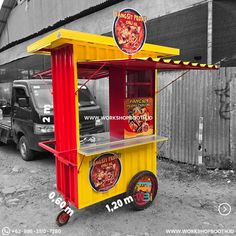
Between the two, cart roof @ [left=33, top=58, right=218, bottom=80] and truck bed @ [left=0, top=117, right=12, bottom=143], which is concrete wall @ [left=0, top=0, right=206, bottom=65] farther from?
truck bed @ [left=0, top=117, right=12, bottom=143]

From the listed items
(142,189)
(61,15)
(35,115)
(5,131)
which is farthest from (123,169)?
(61,15)

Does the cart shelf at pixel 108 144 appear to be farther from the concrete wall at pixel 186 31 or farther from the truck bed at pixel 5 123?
the truck bed at pixel 5 123

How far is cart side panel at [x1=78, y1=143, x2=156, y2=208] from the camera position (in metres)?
3.34

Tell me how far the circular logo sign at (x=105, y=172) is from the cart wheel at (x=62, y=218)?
22.8 inches

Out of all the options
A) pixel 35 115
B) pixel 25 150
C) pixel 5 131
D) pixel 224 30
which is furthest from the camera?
pixel 5 131

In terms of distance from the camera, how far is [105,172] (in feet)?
11.6

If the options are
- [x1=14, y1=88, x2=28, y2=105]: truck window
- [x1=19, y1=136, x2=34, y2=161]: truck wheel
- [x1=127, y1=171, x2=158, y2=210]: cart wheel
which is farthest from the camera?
[x1=14, y1=88, x2=28, y2=105]: truck window

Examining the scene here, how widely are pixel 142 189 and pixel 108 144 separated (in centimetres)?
97

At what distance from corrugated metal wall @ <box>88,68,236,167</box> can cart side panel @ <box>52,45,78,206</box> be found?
11.1ft

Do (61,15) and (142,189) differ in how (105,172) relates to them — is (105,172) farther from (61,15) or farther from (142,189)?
(61,15)

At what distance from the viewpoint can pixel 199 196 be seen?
4.40m

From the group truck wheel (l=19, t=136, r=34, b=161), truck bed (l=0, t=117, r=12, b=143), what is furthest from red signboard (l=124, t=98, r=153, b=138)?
truck bed (l=0, t=117, r=12, b=143)

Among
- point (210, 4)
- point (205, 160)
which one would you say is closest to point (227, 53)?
point (210, 4)

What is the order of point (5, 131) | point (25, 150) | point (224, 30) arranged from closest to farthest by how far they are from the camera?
point (224, 30) → point (25, 150) → point (5, 131)
